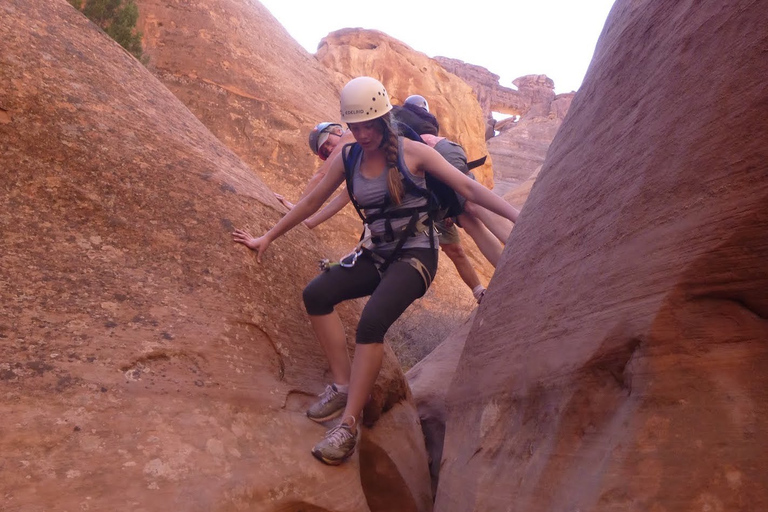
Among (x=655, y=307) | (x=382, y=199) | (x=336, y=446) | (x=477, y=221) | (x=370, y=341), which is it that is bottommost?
(x=336, y=446)

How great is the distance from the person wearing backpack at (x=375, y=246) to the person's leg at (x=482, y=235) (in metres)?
0.84

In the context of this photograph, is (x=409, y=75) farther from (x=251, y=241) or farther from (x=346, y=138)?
(x=251, y=241)

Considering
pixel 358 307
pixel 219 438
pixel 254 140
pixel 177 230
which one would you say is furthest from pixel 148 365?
pixel 254 140

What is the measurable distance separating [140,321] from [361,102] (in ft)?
4.97

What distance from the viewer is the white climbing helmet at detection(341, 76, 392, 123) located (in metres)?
3.74

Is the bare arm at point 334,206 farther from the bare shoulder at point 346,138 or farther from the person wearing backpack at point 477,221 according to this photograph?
the person wearing backpack at point 477,221

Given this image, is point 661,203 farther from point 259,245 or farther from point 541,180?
point 259,245

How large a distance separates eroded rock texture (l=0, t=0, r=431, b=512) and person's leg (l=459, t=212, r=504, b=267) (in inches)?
40.7

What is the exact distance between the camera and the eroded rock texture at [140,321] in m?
2.97

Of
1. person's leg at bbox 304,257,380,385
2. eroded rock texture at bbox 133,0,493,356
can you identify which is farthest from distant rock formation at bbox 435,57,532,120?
person's leg at bbox 304,257,380,385

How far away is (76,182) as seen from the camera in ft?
12.6

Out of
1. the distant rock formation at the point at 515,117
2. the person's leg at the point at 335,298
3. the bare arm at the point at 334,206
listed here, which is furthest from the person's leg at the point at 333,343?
the distant rock formation at the point at 515,117

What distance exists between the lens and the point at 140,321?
11.4 ft

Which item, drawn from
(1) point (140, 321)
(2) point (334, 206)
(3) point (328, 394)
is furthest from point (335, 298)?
(1) point (140, 321)
